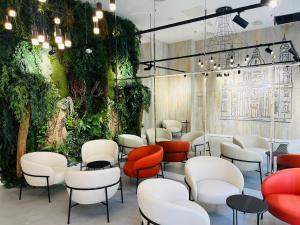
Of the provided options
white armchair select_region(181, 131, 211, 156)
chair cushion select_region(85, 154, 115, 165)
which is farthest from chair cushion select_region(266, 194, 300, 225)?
chair cushion select_region(85, 154, 115, 165)

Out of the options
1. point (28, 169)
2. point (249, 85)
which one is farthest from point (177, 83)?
point (28, 169)

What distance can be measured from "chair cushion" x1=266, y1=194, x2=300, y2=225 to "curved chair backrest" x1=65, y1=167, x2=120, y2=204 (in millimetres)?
2185

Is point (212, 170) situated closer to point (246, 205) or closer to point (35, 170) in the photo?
point (246, 205)

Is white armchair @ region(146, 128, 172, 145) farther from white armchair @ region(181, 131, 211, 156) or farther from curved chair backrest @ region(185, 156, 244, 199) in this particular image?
curved chair backrest @ region(185, 156, 244, 199)

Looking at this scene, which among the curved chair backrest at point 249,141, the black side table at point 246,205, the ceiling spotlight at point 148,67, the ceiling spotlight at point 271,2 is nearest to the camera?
the black side table at point 246,205

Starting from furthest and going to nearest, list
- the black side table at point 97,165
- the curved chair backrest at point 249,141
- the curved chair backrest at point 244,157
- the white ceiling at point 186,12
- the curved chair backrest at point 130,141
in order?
the curved chair backrest at point 130,141, the white ceiling at point 186,12, the curved chair backrest at point 249,141, the black side table at point 97,165, the curved chair backrest at point 244,157

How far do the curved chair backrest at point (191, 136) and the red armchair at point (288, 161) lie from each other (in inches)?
67.9

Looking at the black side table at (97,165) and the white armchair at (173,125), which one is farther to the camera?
the white armchair at (173,125)

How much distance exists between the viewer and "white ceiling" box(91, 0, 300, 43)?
18.2ft

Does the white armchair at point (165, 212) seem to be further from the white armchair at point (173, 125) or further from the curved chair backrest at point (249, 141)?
the white armchair at point (173, 125)

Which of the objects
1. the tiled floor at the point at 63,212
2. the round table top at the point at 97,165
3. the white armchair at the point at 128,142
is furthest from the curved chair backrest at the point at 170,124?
the tiled floor at the point at 63,212

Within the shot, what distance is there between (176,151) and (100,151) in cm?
183

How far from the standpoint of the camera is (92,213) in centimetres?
359

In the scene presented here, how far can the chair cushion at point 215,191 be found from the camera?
316 centimetres
